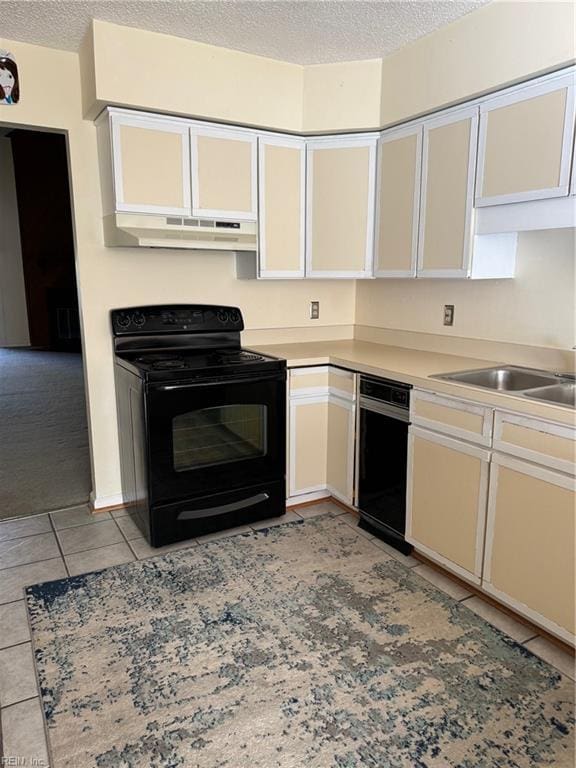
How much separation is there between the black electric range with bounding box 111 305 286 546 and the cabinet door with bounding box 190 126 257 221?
0.63 meters

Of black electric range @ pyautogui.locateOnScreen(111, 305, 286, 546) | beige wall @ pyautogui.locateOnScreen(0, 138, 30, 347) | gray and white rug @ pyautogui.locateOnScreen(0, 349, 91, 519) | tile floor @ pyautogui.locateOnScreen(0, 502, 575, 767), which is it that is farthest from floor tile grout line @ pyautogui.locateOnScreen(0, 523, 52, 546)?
beige wall @ pyautogui.locateOnScreen(0, 138, 30, 347)

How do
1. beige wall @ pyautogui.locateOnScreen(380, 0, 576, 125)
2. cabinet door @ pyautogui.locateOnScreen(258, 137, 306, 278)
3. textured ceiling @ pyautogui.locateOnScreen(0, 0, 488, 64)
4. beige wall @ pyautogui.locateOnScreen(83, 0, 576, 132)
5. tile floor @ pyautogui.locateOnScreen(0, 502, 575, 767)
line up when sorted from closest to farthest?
tile floor @ pyautogui.locateOnScreen(0, 502, 575, 767) < beige wall @ pyautogui.locateOnScreen(380, 0, 576, 125) < beige wall @ pyautogui.locateOnScreen(83, 0, 576, 132) < textured ceiling @ pyautogui.locateOnScreen(0, 0, 488, 64) < cabinet door @ pyautogui.locateOnScreen(258, 137, 306, 278)

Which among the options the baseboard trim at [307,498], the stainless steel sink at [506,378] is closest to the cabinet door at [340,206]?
the stainless steel sink at [506,378]

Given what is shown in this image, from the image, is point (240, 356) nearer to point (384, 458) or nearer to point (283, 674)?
point (384, 458)

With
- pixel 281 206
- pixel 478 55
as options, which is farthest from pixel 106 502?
pixel 478 55

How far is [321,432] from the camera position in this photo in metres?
3.13

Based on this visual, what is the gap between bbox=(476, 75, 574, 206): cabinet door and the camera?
2080 millimetres

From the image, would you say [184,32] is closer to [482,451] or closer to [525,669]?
[482,451]

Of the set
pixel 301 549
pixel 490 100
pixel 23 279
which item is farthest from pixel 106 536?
pixel 23 279

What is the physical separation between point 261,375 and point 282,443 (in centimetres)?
42

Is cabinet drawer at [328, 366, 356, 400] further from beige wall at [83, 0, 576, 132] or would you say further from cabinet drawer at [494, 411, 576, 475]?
beige wall at [83, 0, 576, 132]

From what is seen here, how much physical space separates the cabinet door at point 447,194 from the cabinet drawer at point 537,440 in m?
0.87

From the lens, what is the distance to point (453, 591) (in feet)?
7.72

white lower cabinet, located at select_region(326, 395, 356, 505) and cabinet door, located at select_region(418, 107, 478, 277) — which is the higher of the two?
cabinet door, located at select_region(418, 107, 478, 277)
